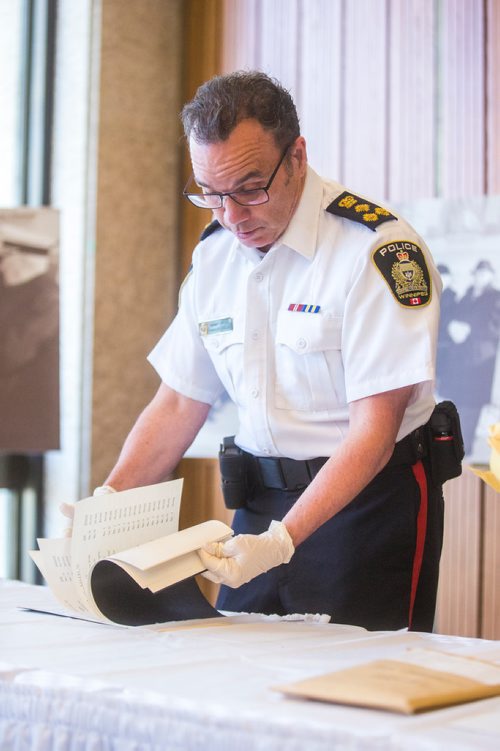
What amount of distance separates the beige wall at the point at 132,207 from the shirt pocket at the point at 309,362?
1.53 metres

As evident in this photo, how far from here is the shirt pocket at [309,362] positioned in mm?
1552

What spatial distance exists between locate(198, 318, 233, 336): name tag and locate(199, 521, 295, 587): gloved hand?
49cm

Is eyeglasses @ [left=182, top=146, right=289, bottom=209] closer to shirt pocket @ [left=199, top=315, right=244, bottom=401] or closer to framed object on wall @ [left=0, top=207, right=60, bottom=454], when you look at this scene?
shirt pocket @ [left=199, top=315, right=244, bottom=401]

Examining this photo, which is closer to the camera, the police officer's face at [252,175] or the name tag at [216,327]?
the police officer's face at [252,175]

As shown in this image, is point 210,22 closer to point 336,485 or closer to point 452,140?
point 452,140

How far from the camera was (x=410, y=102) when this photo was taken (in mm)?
2857

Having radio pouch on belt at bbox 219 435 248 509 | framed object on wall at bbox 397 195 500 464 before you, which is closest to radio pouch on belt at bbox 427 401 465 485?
radio pouch on belt at bbox 219 435 248 509

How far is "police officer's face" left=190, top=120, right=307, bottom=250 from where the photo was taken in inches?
59.1

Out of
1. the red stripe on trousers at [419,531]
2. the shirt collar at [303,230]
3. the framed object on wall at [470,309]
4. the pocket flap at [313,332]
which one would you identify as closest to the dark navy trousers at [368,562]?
the red stripe on trousers at [419,531]

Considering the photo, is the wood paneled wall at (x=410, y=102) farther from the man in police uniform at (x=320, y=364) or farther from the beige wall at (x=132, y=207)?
the man in police uniform at (x=320, y=364)

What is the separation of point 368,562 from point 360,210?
0.57 metres

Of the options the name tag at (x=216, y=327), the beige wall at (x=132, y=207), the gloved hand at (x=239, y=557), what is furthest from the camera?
the beige wall at (x=132, y=207)

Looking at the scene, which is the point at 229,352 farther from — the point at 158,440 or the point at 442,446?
the point at 442,446

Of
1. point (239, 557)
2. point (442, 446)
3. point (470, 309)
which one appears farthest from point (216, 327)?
point (470, 309)
